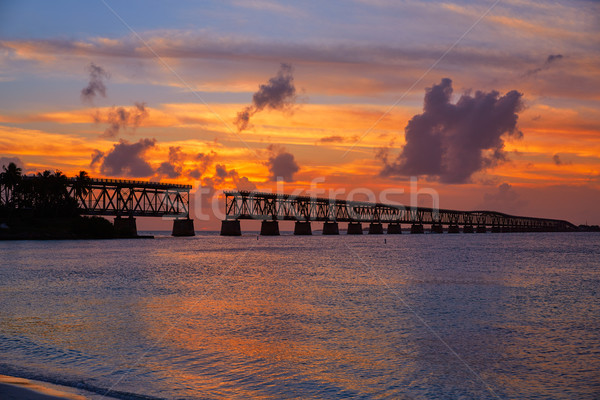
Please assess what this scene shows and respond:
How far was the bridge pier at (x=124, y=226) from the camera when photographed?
172m

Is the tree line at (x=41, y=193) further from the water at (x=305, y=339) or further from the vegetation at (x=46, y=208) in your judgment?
the water at (x=305, y=339)

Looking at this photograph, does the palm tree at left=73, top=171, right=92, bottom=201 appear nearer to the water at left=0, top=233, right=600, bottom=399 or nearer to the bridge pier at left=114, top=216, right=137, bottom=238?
the bridge pier at left=114, top=216, right=137, bottom=238

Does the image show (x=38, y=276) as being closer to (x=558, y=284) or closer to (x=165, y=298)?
(x=165, y=298)

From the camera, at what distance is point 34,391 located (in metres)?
13.8

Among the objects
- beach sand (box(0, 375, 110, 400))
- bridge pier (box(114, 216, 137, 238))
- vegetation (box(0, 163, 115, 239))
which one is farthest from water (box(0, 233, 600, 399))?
bridge pier (box(114, 216, 137, 238))

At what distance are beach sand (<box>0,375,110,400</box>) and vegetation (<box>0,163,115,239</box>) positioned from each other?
137 metres

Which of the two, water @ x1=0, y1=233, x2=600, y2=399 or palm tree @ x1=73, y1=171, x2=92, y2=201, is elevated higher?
palm tree @ x1=73, y1=171, x2=92, y2=201

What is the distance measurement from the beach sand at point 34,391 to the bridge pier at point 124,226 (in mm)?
162709

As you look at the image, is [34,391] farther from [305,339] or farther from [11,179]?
[11,179]

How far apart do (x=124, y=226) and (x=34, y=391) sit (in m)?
168

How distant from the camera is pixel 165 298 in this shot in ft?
117

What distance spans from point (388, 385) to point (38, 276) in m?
43.7

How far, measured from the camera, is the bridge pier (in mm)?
171988

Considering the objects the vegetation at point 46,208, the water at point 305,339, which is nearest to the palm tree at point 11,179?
Answer: the vegetation at point 46,208
